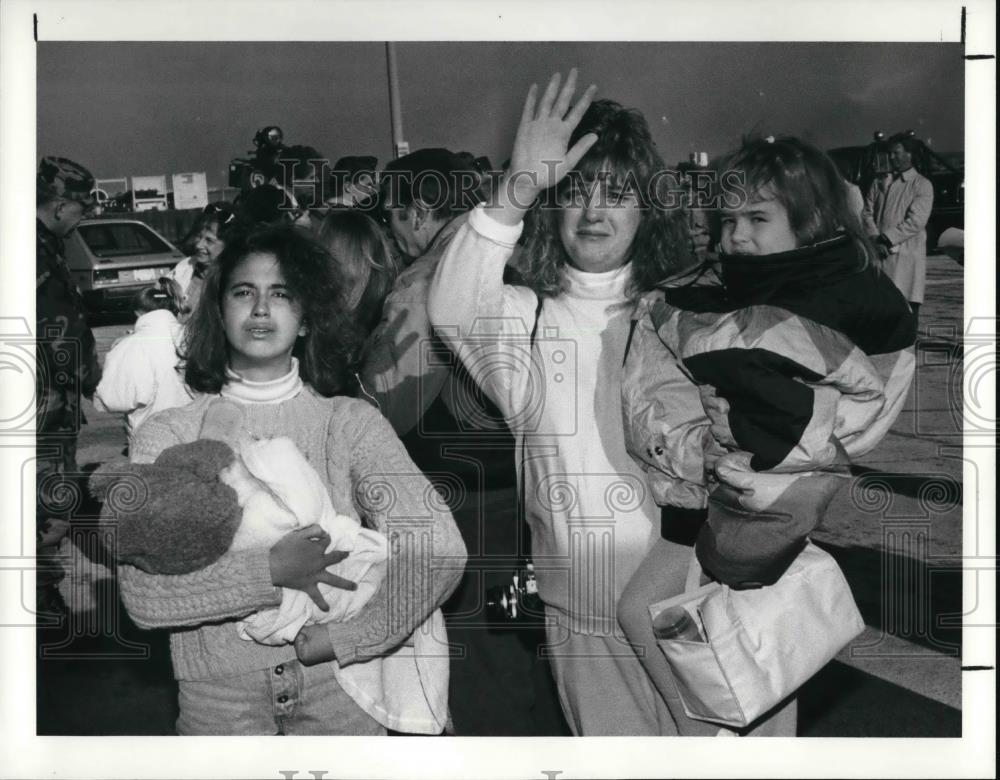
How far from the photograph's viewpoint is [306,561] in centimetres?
282

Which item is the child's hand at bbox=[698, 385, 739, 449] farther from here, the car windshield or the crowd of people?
the car windshield

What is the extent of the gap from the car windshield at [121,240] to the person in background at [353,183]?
45 centimetres

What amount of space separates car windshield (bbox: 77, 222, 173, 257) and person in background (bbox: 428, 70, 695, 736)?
2.44 feet

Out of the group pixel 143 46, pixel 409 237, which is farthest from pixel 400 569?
pixel 143 46

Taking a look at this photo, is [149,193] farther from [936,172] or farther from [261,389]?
[936,172]

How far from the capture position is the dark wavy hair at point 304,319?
2.87 meters

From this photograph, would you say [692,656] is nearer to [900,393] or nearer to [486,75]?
[900,393]

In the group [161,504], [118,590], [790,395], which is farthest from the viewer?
[118,590]

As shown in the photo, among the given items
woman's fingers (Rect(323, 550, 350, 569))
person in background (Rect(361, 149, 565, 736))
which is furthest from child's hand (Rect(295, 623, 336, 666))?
person in background (Rect(361, 149, 565, 736))

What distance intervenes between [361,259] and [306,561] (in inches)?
30.7

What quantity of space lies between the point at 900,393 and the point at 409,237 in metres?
1.32

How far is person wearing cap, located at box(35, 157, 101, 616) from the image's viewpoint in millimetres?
3014

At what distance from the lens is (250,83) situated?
3.04m

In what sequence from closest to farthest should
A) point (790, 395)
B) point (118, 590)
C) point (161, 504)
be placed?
1. point (790, 395)
2. point (161, 504)
3. point (118, 590)
